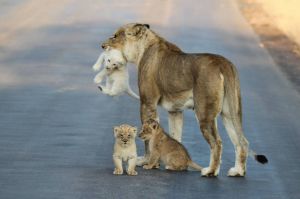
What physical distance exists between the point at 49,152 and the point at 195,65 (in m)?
2.04

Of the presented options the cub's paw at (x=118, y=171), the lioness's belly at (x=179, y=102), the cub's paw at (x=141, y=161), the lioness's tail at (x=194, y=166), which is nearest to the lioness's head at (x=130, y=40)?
the lioness's belly at (x=179, y=102)

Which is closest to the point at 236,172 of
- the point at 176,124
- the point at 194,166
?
the point at 194,166

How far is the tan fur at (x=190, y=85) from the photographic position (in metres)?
12.8

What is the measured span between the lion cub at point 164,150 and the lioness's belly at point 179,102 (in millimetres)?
312

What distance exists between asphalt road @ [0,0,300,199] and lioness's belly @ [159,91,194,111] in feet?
2.37

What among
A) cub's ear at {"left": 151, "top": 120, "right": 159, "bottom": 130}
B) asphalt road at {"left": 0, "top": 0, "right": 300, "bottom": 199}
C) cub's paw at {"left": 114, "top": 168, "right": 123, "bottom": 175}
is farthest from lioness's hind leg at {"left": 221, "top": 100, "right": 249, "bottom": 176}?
cub's paw at {"left": 114, "top": 168, "right": 123, "bottom": 175}

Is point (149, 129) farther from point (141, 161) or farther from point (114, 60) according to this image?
point (114, 60)

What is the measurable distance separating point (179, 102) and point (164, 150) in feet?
1.96

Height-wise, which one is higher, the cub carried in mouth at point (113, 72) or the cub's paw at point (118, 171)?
the cub carried in mouth at point (113, 72)

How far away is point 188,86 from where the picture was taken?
13.1 m

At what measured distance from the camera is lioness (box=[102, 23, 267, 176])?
41.9 feet

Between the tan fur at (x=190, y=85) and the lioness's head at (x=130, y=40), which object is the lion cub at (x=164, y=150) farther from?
the lioness's head at (x=130, y=40)

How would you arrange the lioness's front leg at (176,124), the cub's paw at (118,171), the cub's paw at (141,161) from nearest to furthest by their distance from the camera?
the cub's paw at (118,171)
the cub's paw at (141,161)
the lioness's front leg at (176,124)

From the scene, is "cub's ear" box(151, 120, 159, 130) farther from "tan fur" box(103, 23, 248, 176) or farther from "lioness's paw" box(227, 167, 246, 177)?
"lioness's paw" box(227, 167, 246, 177)
